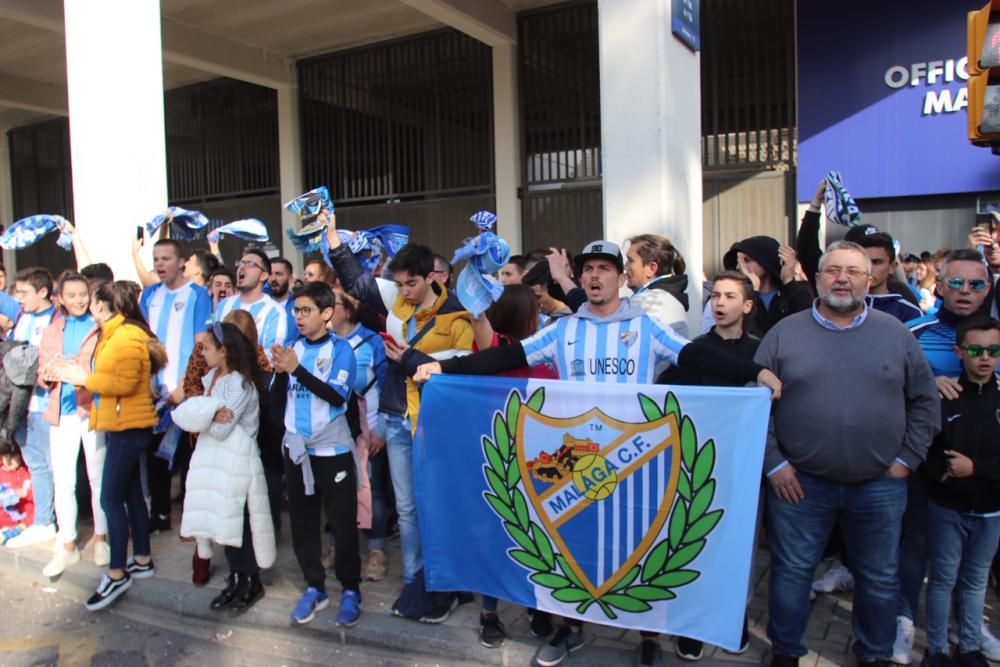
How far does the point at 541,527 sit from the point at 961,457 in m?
1.94

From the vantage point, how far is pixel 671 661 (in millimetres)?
3840

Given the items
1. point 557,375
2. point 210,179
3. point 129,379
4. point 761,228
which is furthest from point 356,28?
point 557,375

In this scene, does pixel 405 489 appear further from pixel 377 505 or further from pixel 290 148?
pixel 290 148

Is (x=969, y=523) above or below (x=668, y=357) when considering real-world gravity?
below

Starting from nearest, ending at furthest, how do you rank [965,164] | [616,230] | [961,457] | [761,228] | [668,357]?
[961,457]
[668,357]
[616,230]
[965,164]
[761,228]

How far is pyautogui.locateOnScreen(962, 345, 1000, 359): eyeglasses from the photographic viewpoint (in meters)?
3.44

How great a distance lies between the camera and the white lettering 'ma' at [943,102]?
9648 mm

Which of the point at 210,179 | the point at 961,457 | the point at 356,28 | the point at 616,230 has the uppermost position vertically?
the point at 356,28

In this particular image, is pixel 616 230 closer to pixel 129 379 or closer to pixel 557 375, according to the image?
pixel 557 375

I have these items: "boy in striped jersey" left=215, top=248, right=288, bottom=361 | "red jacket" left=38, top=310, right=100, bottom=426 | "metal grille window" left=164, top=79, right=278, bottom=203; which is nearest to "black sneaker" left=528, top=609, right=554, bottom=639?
"boy in striped jersey" left=215, top=248, right=288, bottom=361

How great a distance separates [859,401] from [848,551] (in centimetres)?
78

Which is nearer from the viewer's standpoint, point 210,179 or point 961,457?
point 961,457

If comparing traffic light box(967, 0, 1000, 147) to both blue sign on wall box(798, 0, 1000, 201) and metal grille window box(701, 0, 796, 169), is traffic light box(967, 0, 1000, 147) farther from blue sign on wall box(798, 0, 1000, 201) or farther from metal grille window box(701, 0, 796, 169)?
metal grille window box(701, 0, 796, 169)

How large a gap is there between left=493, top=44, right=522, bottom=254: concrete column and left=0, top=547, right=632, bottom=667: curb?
26.5ft
